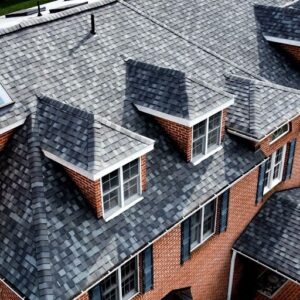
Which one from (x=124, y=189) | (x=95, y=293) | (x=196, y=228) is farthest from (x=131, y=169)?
(x=196, y=228)

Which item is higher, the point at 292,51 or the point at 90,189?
the point at 90,189

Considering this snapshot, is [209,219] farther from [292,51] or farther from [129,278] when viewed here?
[292,51]

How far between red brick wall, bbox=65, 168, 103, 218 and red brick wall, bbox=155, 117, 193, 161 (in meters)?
3.75

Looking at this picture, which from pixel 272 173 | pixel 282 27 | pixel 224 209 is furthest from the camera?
pixel 282 27

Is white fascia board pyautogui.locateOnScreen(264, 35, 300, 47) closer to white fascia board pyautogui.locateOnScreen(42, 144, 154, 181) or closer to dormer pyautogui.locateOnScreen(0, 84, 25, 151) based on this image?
white fascia board pyautogui.locateOnScreen(42, 144, 154, 181)

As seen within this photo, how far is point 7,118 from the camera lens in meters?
14.0

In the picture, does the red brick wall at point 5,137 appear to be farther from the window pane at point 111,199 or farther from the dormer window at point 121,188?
the window pane at point 111,199

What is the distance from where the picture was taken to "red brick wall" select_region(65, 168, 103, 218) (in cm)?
1284

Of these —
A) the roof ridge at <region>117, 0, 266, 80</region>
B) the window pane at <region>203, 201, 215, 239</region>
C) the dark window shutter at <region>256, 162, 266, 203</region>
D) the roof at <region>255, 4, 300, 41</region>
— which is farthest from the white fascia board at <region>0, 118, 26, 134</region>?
the roof at <region>255, 4, 300, 41</region>

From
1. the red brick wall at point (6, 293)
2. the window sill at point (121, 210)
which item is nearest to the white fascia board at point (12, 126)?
→ the window sill at point (121, 210)

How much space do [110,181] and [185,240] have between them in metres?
3.83

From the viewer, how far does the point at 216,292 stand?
1883 centimetres

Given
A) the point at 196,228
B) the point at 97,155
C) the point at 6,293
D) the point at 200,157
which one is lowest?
the point at 196,228

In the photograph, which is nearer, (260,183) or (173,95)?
(173,95)
